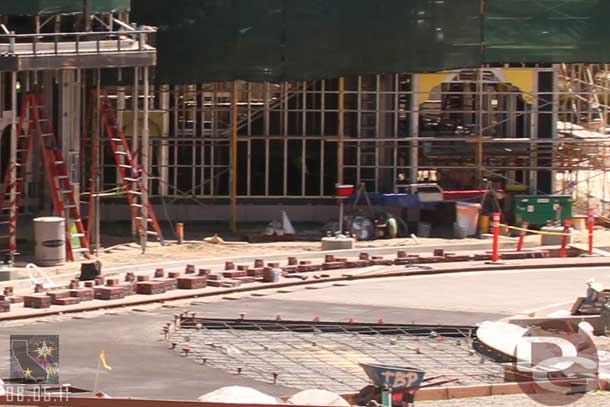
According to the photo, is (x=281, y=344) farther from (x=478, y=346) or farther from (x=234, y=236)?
(x=234, y=236)

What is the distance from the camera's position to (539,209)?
139 feet

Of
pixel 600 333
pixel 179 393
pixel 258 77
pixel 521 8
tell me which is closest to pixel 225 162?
pixel 258 77

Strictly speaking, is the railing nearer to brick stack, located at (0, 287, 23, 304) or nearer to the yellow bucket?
brick stack, located at (0, 287, 23, 304)

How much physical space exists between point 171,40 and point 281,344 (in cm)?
1599

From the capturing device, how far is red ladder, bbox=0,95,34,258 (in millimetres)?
36094

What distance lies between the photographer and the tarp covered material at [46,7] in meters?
36.6

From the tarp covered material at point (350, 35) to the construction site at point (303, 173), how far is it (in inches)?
1.8

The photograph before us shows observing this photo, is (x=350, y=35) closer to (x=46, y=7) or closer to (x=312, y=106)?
Answer: (x=312, y=106)

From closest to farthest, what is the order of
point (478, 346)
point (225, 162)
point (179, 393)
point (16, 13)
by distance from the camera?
1. point (179, 393)
2. point (478, 346)
3. point (16, 13)
4. point (225, 162)

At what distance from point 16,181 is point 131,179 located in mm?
3018

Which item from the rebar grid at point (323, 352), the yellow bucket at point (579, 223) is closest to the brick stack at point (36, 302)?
the rebar grid at point (323, 352)

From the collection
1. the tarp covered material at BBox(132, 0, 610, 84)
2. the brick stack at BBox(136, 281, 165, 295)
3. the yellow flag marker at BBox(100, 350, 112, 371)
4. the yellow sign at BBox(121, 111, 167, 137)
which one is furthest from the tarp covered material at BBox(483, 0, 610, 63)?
the yellow flag marker at BBox(100, 350, 112, 371)

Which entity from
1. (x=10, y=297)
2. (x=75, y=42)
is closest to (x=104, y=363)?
(x=10, y=297)

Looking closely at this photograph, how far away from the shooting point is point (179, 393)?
23656 mm
